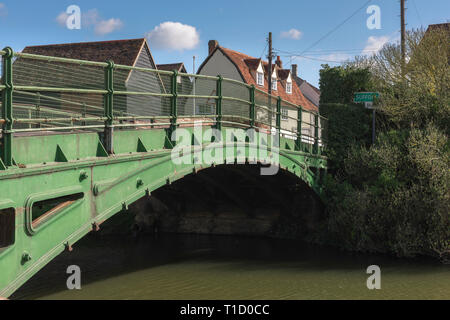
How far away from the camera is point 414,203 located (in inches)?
712

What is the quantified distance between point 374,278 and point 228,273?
4.22m

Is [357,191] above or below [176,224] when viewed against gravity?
above

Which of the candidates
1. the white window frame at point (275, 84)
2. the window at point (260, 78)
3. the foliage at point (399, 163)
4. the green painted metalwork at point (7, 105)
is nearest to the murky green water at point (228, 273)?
the foliage at point (399, 163)

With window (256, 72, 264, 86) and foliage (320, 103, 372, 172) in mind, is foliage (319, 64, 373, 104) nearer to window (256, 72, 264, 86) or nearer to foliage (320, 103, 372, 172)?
foliage (320, 103, 372, 172)

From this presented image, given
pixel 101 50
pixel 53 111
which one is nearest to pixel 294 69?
pixel 101 50

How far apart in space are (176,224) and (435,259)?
1116cm

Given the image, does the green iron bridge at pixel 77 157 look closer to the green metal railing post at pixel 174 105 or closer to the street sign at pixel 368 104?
the green metal railing post at pixel 174 105

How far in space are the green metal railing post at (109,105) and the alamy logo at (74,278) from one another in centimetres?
642

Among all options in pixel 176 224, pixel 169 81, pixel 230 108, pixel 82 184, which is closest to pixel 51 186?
pixel 82 184

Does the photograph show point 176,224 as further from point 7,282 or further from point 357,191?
point 7,282

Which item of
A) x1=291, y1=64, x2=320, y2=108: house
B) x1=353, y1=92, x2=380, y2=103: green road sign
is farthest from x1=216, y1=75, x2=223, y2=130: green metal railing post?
x1=291, y1=64, x2=320, y2=108: house

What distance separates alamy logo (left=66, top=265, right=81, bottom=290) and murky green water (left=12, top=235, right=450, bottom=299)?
154 mm

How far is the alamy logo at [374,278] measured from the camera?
1516 centimetres
